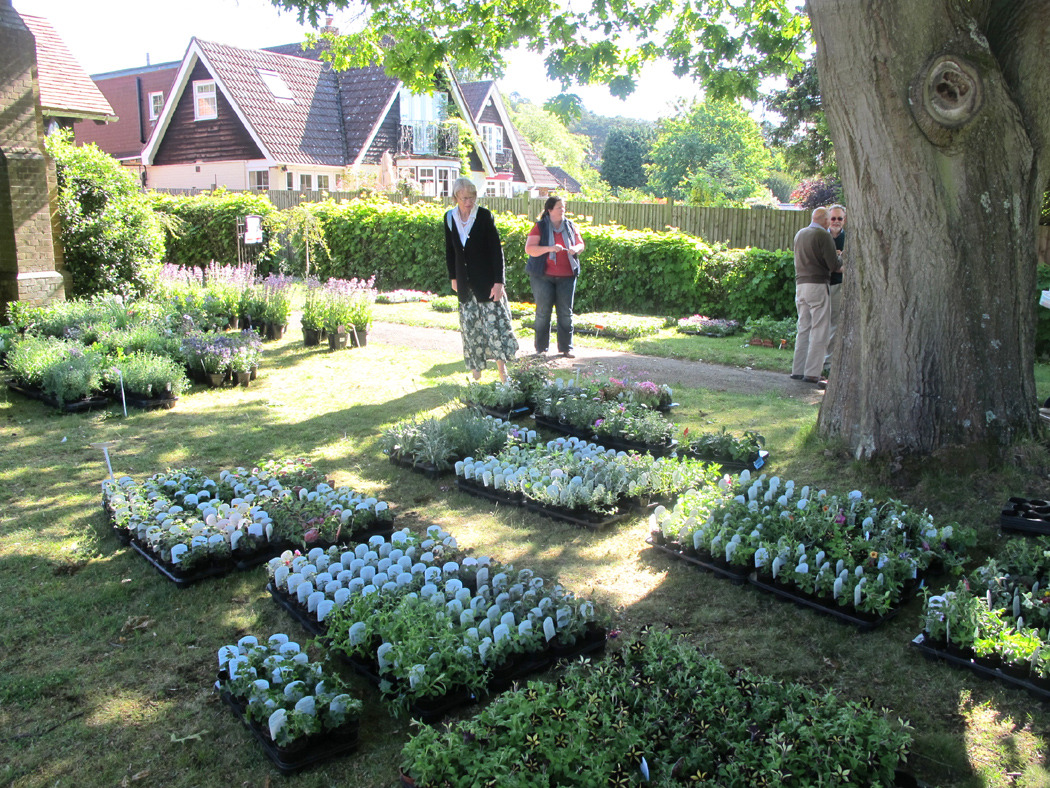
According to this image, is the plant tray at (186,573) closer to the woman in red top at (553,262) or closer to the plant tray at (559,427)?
the plant tray at (559,427)

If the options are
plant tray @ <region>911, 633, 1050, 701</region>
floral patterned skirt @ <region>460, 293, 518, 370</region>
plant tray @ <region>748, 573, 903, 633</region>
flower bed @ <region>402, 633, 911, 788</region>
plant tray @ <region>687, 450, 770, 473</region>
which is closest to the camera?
flower bed @ <region>402, 633, 911, 788</region>

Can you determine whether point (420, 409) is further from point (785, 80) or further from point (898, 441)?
point (785, 80)

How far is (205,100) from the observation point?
29438 mm

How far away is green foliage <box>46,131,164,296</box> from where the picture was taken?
1230 centimetres

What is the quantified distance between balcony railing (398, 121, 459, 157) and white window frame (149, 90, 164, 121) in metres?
10.5

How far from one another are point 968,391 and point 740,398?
3.15 meters

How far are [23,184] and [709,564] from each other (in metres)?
11.8

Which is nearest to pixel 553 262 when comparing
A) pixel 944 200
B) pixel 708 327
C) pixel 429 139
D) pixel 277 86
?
pixel 708 327

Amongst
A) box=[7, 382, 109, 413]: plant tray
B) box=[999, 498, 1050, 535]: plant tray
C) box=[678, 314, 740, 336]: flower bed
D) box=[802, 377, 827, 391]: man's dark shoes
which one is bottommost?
box=[7, 382, 109, 413]: plant tray

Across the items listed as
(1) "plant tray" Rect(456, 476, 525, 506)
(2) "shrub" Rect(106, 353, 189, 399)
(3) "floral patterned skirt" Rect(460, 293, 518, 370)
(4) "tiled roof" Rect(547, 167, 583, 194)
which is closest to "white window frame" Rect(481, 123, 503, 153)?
(4) "tiled roof" Rect(547, 167, 583, 194)

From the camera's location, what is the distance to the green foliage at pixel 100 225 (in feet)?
40.3

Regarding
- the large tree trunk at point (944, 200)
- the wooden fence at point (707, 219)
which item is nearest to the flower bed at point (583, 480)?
the large tree trunk at point (944, 200)

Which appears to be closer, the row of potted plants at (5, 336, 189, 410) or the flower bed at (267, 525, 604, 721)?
the flower bed at (267, 525, 604, 721)

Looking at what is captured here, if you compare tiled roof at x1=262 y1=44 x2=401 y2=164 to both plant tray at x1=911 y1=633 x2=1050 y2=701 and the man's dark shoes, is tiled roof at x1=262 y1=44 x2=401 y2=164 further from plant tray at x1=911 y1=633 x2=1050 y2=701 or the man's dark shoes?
plant tray at x1=911 y1=633 x2=1050 y2=701
